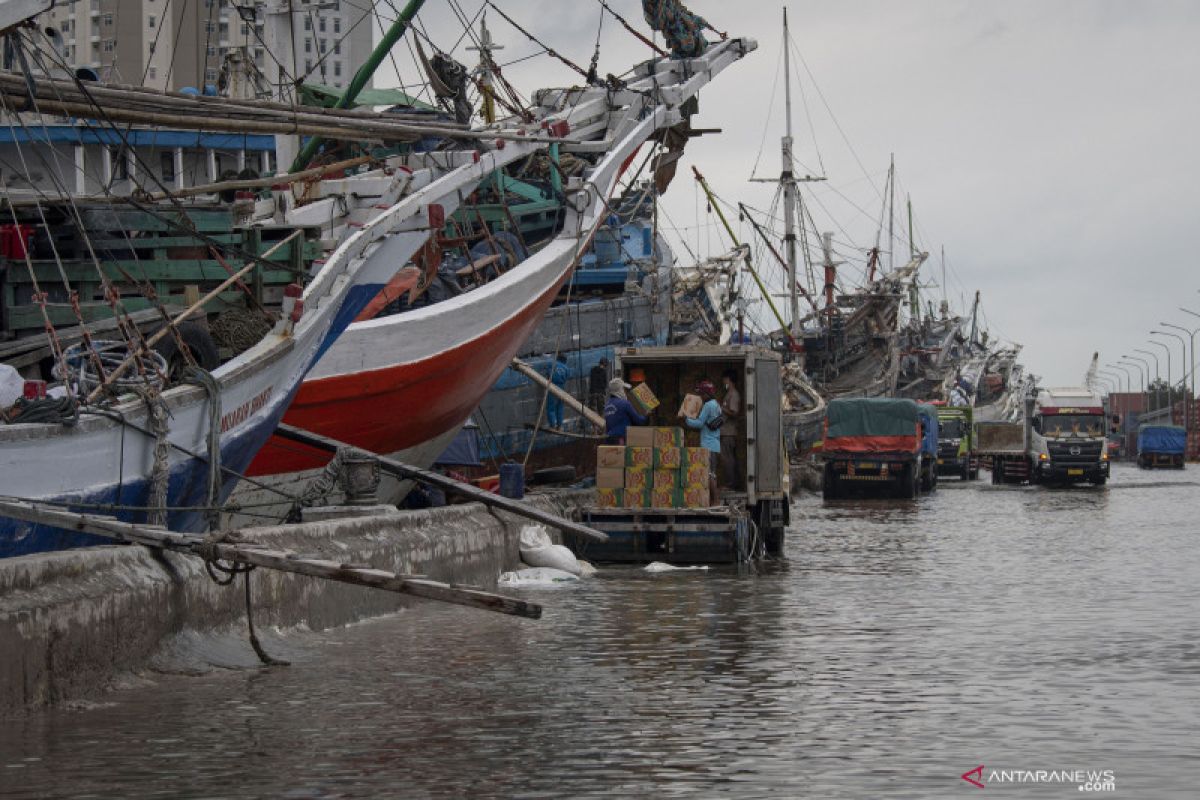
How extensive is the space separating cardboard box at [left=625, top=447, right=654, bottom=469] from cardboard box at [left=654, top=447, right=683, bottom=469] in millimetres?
66

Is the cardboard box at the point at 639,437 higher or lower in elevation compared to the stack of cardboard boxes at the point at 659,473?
higher

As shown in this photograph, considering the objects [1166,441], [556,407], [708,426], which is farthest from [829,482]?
[1166,441]

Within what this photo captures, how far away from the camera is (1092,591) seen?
17.6m

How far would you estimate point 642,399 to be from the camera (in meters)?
22.8

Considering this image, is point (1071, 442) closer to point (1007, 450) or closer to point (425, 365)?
point (1007, 450)

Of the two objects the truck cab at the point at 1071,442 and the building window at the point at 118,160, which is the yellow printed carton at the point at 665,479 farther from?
the truck cab at the point at 1071,442

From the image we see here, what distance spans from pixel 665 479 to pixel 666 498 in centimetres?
22

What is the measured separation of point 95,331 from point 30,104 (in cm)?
385

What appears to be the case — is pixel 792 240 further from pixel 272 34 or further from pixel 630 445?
pixel 630 445

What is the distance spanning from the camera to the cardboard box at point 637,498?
2116 cm

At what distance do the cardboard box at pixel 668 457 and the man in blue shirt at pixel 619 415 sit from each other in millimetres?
1140

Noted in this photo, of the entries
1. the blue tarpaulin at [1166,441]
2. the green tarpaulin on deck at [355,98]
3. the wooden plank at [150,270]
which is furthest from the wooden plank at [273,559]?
the blue tarpaulin at [1166,441]

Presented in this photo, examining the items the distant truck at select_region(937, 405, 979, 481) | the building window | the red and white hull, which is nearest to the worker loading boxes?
the red and white hull

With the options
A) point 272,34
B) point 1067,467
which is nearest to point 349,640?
point 272,34
